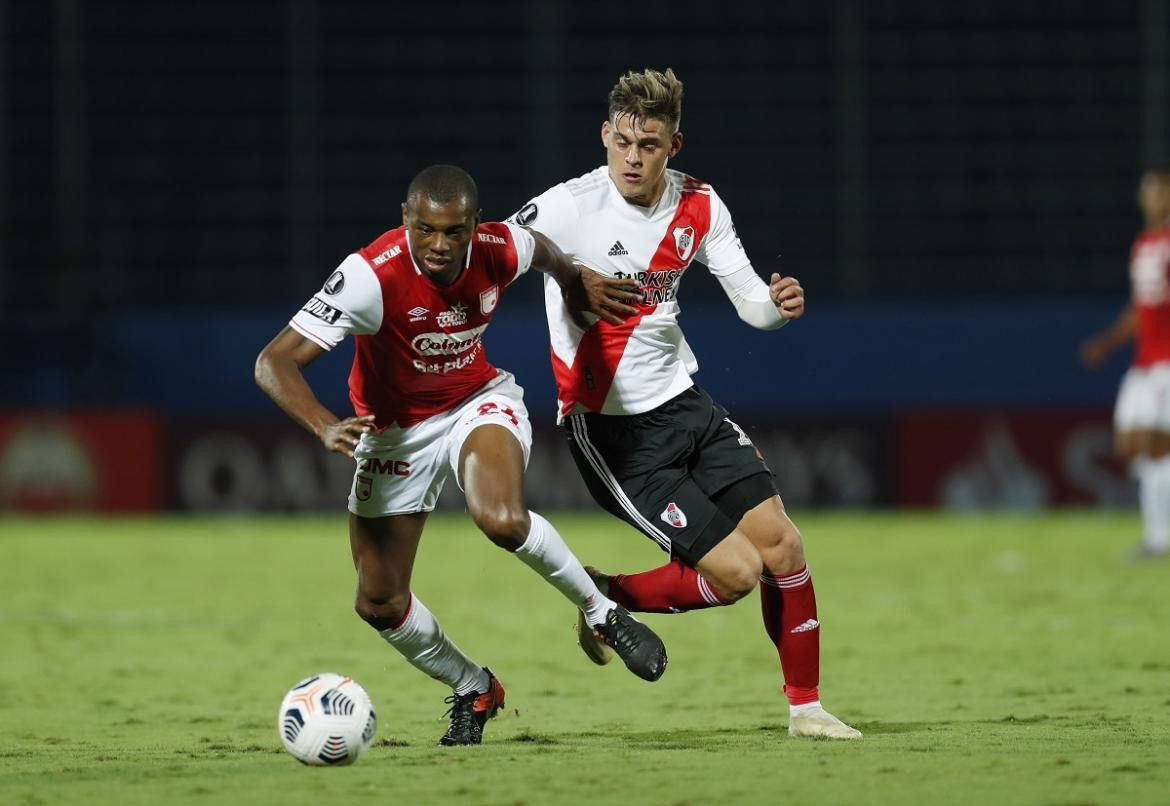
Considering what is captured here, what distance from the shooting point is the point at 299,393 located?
5684mm

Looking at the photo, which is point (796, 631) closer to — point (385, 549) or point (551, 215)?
point (385, 549)

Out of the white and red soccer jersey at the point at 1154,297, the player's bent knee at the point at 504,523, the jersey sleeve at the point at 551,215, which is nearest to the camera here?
the player's bent knee at the point at 504,523

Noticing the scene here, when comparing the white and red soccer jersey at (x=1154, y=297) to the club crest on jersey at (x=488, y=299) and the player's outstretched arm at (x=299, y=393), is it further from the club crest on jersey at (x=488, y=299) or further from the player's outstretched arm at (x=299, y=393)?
the player's outstretched arm at (x=299, y=393)

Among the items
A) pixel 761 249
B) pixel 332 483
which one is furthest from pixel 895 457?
pixel 332 483

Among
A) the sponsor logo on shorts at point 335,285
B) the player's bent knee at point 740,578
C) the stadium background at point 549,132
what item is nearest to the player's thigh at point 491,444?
the sponsor logo on shorts at point 335,285

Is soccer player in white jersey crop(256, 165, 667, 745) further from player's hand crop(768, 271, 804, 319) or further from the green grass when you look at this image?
player's hand crop(768, 271, 804, 319)

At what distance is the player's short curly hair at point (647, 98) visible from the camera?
6164 millimetres

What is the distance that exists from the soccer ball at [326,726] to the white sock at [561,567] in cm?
82

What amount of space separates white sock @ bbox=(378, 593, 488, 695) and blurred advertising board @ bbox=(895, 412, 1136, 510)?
11.3m

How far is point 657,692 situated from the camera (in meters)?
7.59

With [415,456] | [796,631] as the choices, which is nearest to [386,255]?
[415,456]

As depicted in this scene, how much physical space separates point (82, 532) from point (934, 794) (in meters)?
13.5

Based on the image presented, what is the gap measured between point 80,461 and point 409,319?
41.5 ft

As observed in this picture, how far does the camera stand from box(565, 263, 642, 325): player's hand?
6.16 metres
